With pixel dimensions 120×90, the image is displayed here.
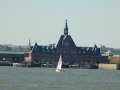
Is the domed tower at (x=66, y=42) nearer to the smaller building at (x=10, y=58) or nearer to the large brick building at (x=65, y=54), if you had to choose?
the large brick building at (x=65, y=54)

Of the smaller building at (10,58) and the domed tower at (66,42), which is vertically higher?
the domed tower at (66,42)

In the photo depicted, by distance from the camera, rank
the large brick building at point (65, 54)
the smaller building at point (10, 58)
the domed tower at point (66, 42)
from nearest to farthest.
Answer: the domed tower at point (66, 42) → the large brick building at point (65, 54) → the smaller building at point (10, 58)

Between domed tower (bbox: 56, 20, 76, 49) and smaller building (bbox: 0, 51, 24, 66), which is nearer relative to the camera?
domed tower (bbox: 56, 20, 76, 49)

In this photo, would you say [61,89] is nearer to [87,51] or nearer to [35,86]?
[35,86]

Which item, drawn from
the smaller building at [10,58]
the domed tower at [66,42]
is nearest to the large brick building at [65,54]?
the domed tower at [66,42]

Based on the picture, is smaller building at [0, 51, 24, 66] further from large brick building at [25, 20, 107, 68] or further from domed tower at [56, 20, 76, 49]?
domed tower at [56, 20, 76, 49]

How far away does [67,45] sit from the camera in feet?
556

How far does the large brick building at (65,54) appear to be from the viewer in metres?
169

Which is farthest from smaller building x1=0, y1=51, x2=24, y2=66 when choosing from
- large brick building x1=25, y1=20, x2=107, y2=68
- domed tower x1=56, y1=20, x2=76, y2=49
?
domed tower x1=56, y1=20, x2=76, y2=49

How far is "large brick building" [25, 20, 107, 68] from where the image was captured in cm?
16876

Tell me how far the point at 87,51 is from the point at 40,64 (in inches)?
475

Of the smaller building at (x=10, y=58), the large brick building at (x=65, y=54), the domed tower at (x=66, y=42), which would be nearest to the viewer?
the domed tower at (x=66, y=42)

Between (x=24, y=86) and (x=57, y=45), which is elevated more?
(x=57, y=45)

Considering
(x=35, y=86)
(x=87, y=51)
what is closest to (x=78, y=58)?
(x=87, y=51)
